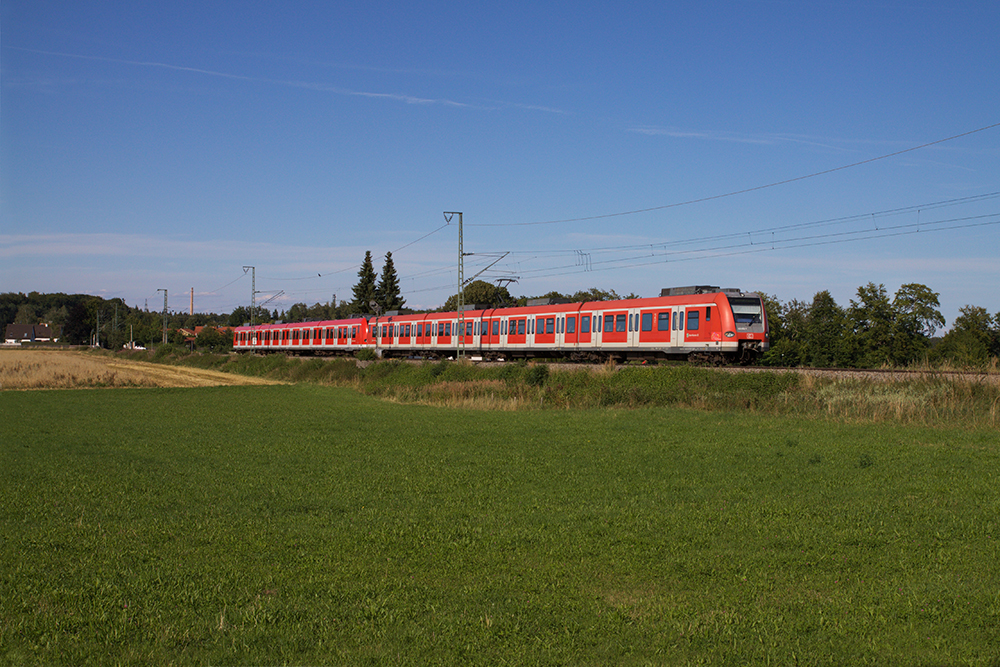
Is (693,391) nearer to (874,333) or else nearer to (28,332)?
(874,333)

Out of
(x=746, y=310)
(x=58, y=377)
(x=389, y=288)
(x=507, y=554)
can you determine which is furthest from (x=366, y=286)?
(x=507, y=554)

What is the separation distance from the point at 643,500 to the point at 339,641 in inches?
215

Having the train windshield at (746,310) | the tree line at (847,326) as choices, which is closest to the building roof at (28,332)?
the tree line at (847,326)

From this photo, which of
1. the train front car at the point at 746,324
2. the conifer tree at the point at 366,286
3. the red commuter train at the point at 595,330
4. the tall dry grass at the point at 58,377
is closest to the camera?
the train front car at the point at 746,324

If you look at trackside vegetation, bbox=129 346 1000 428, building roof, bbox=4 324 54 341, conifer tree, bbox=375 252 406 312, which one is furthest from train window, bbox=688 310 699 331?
building roof, bbox=4 324 54 341

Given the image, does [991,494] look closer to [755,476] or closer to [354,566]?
[755,476]

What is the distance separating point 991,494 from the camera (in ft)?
33.6

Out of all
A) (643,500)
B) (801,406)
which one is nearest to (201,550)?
(643,500)

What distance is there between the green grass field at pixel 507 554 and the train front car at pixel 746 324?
1518cm

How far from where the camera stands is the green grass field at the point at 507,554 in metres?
5.62

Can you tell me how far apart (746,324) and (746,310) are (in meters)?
0.58

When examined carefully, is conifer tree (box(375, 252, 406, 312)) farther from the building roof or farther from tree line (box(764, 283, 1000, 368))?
the building roof

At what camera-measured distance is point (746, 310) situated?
30.6 metres

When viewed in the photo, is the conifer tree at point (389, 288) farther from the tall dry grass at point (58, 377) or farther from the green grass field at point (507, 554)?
the green grass field at point (507, 554)
